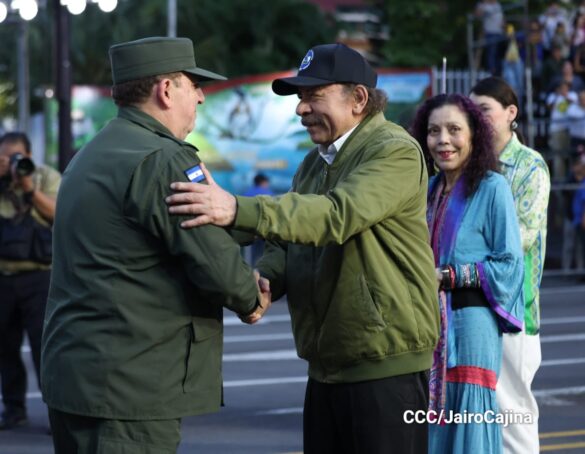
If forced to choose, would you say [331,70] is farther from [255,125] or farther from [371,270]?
[255,125]

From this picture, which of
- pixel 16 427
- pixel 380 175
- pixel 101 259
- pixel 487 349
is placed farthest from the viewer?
pixel 16 427

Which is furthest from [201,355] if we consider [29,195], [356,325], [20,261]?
[29,195]

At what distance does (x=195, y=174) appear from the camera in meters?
3.76

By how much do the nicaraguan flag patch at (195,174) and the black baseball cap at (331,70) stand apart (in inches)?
24.9

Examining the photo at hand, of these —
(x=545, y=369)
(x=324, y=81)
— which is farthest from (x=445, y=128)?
(x=545, y=369)

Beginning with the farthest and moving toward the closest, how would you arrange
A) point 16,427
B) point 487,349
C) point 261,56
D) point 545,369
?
point 261,56 < point 545,369 < point 16,427 < point 487,349

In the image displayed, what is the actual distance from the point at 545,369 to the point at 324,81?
6874 millimetres

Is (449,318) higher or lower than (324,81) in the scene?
lower

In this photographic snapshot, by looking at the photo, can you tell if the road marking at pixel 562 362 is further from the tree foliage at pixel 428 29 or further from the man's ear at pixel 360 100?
the tree foliage at pixel 428 29

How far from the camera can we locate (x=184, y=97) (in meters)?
3.99

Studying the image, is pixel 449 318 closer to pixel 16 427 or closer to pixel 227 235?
pixel 227 235

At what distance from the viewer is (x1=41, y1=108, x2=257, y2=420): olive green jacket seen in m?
3.72

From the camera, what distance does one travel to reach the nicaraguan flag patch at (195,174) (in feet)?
12.3

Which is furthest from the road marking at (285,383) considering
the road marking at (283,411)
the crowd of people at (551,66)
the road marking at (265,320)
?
the crowd of people at (551,66)
